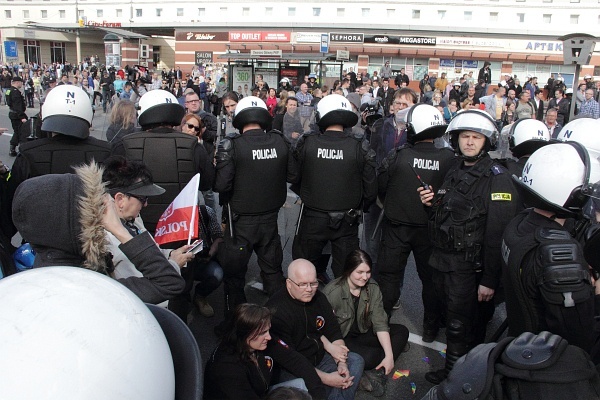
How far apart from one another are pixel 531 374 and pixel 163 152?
123 inches

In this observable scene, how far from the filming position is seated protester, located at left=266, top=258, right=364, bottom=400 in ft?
10.9

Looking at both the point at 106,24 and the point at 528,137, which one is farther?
the point at 106,24

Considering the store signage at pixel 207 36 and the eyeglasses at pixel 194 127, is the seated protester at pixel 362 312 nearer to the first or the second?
the eyeglasses at pixel 194 127

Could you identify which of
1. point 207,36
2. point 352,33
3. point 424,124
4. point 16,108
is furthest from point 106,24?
point 424,124

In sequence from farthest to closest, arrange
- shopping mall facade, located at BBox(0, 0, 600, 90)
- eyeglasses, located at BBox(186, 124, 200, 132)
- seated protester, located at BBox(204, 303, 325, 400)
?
shopping mall facade, located at BBox(0, 0, 600, 90), eyeglasses, located at BBox(186, 124, 200, 132), seated protester, located at BBox(204, 303, 325, 400)

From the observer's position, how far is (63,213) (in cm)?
190

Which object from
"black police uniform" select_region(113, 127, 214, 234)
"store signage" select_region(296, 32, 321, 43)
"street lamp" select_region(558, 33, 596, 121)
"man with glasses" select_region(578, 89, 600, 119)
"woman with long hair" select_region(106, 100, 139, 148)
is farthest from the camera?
"store signage" select_region(296, 32, 321, 43)

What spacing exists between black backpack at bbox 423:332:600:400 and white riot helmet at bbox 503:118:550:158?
3245 mm

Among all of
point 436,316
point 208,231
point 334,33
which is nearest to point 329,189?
point 208,231

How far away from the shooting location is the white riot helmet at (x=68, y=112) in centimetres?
361

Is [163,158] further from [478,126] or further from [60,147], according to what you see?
[478,126]

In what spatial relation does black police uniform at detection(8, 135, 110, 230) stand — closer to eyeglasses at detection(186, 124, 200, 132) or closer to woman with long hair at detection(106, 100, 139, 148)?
eyeglasses at detection(186, 124, 200, 132)

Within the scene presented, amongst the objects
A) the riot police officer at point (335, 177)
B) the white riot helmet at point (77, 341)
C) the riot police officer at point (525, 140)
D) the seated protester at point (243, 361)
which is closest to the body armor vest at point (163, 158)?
the riot police officer at point (335, 177)

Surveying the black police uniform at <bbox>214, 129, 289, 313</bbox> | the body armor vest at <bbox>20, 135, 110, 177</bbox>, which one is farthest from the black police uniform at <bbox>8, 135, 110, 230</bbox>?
the black police uniform at <bbox>214, 129, 289, 313</bbox>
